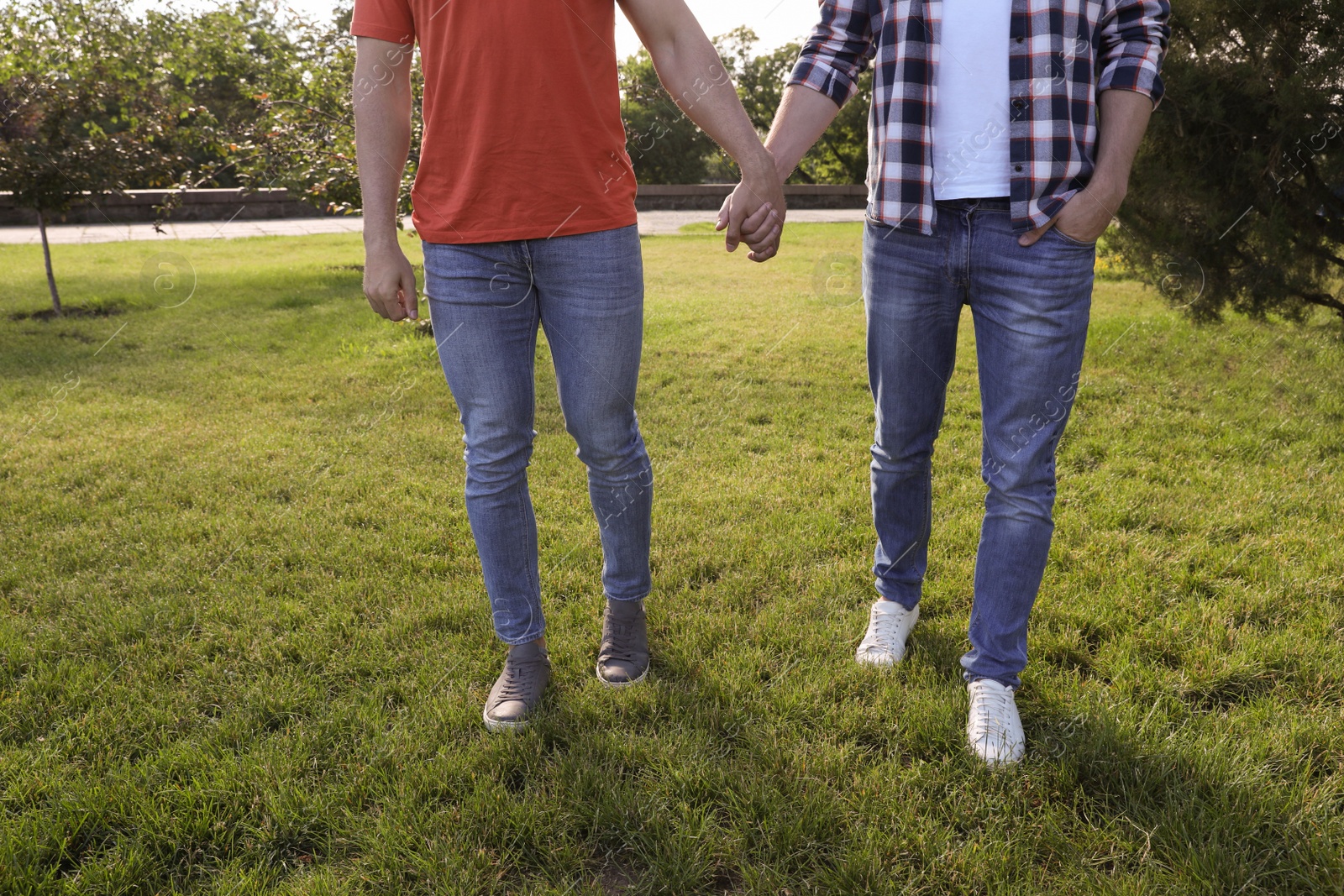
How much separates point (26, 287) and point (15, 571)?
26.2 ft

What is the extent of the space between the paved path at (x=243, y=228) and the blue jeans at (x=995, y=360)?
12.9 metres

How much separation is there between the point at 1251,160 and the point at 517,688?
453 cm

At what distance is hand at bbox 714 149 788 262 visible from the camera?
1.94 metres

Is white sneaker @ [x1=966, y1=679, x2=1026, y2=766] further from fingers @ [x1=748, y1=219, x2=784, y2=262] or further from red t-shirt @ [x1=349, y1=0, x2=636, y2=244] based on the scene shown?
red t-shirt @ [x1=349, y1=0, x2=636, y2=244]

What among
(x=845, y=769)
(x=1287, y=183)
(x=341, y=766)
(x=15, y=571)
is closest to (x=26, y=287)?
(x=15, y=571)

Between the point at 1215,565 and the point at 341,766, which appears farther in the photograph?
the point at 1215,565

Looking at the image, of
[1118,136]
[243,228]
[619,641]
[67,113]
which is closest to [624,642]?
[619,641]

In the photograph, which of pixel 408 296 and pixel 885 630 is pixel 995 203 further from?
pixel 408 296

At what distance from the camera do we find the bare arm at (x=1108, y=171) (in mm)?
1742

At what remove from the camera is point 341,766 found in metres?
1.97

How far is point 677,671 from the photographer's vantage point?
2336mm

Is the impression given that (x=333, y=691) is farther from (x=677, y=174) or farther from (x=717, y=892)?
(x=677, y=174)

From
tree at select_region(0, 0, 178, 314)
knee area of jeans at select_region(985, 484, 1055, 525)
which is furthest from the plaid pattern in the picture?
tree at select_region(0, 0, 178, 314)

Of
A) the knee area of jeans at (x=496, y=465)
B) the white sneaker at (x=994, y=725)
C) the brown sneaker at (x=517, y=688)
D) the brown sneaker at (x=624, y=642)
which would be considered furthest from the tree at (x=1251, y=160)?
the brown sneaker at (x=517, y=688)
